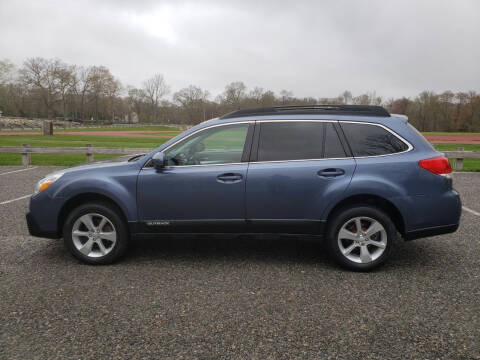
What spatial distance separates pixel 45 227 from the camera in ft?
13.2

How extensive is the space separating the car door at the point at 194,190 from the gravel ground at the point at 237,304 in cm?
31

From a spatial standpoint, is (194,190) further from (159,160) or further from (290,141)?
(290,141)

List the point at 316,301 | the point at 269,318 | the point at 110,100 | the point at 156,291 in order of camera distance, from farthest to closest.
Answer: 1. the point at 110,100
2. the point at 156,291
3. the point at 316,301
4. the point at 269,318

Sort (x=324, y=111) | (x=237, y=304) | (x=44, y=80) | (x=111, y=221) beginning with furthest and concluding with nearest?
(x=44, y=80) < (x=324, y=111) < (x=111, y=221) < (x=237, y=304)

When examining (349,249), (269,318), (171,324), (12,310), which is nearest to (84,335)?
(171,324)

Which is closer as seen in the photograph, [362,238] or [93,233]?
[362,238]

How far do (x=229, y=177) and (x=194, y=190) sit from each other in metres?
0.40

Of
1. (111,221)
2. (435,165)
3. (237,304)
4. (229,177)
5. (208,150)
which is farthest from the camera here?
(208,150)

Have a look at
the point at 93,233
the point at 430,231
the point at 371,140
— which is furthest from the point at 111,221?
the point at 430,231

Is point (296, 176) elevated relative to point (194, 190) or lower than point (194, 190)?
elevated

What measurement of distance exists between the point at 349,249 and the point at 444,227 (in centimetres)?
100

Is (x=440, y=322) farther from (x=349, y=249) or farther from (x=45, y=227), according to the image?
(x=45, y=227)

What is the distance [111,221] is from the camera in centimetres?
395

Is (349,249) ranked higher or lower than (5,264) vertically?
higher
